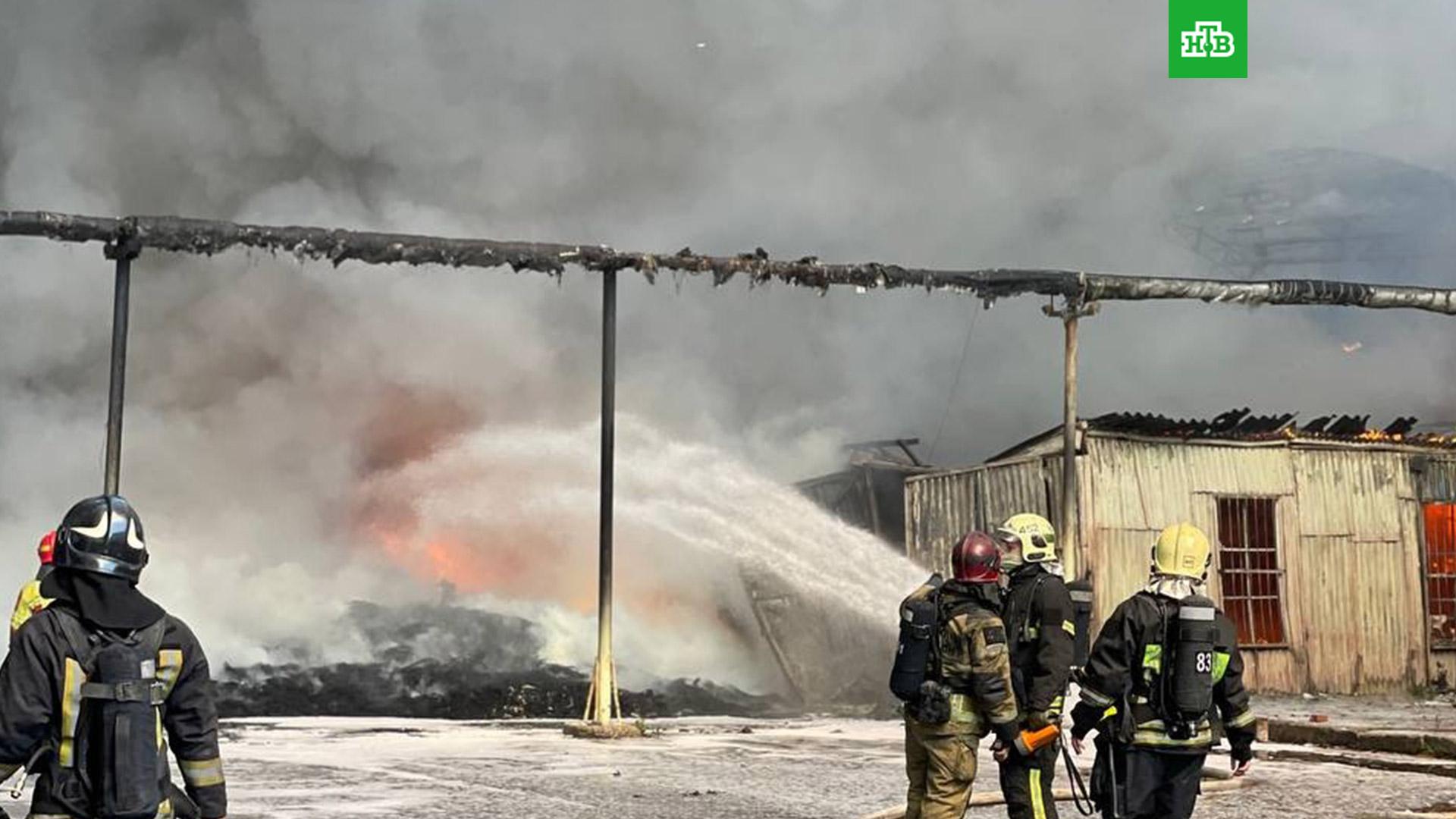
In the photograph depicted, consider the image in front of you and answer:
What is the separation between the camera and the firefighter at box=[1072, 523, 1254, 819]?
6672mm

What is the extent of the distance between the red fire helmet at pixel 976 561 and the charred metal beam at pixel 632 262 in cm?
814

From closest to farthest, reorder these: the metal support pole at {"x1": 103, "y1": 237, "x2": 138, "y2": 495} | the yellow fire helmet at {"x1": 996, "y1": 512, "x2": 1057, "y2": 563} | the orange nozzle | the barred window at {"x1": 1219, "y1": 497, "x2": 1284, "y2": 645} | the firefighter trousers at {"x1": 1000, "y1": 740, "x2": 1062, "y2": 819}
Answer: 1. the orange nozzle
2. the firefighter trousers at {"x1": 1000, "y1": 740, "x2": 1062, "y2": 819}
3. the yellow fire helmet at {"x1": 996, "y1": 512, "x2": 1057, "y2": 563}
4. the metal support pole at {"x1": 103, "y1": 237, "x2": 138, "y2": 495}
5. the barred window at {"x1": 1219, "y1": 497, "x2": 1284, "y2": 645}

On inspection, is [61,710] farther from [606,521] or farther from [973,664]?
[606,521]

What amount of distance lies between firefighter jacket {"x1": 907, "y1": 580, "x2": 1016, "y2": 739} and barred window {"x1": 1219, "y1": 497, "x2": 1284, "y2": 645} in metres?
14.3

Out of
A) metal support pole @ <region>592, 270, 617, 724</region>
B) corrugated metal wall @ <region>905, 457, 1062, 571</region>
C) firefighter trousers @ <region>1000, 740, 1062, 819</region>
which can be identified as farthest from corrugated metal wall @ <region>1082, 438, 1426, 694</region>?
firefighter trousers @ <region>1000, 740, 1062, 819</region>

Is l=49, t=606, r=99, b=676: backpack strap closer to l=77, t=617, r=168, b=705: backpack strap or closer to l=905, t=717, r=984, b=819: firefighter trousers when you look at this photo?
l=77, t=617, r=168, b=705: backpack strap

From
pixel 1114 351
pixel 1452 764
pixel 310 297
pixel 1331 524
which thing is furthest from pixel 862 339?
pixel 1452 764

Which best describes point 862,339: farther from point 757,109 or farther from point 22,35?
point 22,35

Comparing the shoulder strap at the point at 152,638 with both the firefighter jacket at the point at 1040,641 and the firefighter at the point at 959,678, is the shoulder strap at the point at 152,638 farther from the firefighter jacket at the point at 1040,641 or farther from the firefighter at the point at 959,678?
the firefighter jacket at the point at 1040,641

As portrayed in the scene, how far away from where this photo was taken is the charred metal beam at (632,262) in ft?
45.4

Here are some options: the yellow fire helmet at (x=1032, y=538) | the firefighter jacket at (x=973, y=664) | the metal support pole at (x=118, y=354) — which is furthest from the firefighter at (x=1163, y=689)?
the metal support pole at (x=118, y=354)

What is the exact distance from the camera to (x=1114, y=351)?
33281 mm

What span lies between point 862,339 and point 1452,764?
22.2m

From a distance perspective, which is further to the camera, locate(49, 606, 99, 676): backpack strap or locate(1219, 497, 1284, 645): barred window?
locate(1219, 497, 1284, 645): barred window
